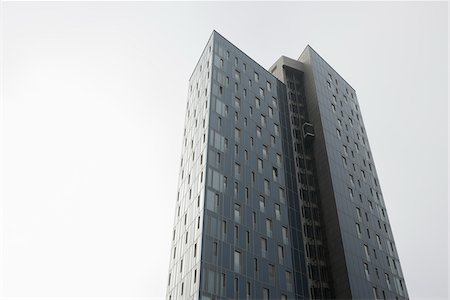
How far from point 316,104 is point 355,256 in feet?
102

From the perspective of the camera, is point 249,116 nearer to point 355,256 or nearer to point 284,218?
point 284,218

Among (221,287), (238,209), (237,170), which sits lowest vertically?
(221,287)

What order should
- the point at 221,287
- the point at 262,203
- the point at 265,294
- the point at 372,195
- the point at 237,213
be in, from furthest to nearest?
the point at 372,195 → the point at 262,203 → the point at 237,213 → the point at 265,294 → the point at 221,287

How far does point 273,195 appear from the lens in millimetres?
60875

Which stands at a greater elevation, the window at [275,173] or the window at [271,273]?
the window at [275,173]

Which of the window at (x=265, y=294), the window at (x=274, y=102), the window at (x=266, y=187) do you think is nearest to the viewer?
the window at (x=265, y=294)

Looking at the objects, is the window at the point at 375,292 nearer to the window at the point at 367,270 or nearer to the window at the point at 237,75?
the window at the point at 367,270

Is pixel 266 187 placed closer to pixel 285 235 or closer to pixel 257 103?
pixel 285 235

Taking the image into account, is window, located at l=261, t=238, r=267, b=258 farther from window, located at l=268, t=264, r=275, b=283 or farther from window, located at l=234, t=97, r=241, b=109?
window, located at l=234, t=97, r=241, b=109

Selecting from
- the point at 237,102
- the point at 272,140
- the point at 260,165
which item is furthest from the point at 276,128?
the point at 260,165

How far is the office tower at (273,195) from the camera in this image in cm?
5088

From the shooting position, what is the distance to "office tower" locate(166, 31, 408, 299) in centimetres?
5088

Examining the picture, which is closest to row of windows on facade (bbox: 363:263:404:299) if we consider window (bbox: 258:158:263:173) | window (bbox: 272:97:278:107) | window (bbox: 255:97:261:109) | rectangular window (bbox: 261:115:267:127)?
window (bbox: 258:158:263:173)

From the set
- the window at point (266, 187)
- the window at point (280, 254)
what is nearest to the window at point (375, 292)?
the window at point (280, 254)
